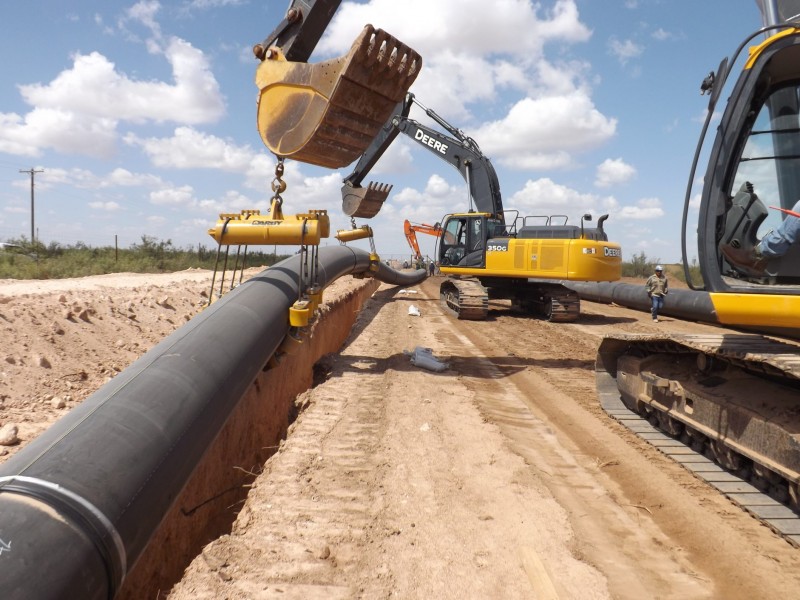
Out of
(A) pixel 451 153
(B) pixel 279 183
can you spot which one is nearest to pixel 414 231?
(A) pixel 451 153

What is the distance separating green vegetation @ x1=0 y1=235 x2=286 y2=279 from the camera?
53.1 feet

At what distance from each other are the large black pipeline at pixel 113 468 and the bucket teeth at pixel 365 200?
A: 9209mm

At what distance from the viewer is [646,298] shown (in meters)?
17.1

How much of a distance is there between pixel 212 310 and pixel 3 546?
3.09m

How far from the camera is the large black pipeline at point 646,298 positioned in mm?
13719

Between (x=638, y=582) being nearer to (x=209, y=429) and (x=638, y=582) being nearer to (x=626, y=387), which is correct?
(x=209, y=429)

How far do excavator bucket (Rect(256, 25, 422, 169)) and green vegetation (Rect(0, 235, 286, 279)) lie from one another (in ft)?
22.1

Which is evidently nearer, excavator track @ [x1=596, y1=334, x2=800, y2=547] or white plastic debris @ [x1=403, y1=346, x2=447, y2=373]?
excavator track @ [x1=596, y1=334, x2=800, y2=547]

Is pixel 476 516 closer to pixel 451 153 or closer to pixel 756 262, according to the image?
pixel 756 262

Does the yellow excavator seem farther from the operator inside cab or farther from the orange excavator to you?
the orange excavator

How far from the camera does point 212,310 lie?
4996mm

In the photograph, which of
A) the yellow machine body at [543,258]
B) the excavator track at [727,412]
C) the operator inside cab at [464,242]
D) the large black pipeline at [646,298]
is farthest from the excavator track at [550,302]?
the excavator track at [727,412]

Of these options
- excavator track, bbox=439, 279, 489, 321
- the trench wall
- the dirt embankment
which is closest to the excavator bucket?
the trench wall

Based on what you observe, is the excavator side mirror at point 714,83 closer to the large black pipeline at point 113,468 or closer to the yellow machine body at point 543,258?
the large black pipeline at point 113,468
